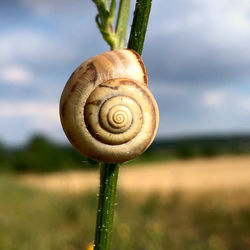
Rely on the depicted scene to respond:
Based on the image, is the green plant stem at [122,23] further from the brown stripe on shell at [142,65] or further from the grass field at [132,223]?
the grass field at [132,223]

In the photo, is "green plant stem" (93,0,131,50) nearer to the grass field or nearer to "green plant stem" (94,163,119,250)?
"green plant stem" (94,163,119,250)

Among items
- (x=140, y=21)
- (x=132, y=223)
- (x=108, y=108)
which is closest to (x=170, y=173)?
(x=132, y=223)

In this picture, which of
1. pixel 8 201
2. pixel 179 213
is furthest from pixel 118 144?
pixel 8 201

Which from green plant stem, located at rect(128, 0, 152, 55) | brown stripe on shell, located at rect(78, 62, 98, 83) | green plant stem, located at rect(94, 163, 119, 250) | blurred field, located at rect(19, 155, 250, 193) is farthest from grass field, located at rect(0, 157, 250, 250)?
blurred field, located at rect(19, 155, 250, 193)

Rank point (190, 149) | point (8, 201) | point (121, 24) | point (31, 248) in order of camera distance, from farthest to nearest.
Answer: point (190, 149)
point (8, 201)
point (31, 248)
point (121, 24)

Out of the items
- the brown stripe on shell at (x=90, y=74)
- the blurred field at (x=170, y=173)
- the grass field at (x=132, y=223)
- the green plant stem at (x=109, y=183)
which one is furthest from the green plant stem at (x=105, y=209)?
the blurred field at (x=170, y=173)

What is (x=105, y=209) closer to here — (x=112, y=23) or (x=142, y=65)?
(x=142, y=65)

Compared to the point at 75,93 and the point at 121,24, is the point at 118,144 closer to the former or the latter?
the point at 75,93
